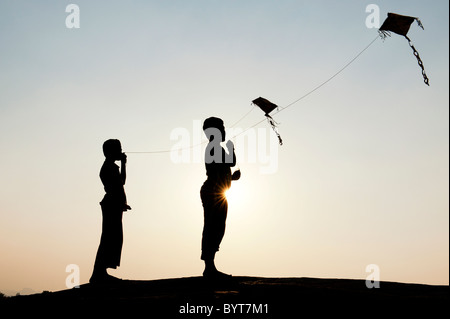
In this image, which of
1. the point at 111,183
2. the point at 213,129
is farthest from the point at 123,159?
the point at 213,129

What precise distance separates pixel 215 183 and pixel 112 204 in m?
2.35

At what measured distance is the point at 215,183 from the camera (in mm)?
8984

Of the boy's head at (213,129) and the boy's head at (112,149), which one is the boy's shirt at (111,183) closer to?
the boy's head at (112,149)

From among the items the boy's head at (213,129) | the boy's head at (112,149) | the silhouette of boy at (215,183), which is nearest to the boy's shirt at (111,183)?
the boy's head at (112,149)

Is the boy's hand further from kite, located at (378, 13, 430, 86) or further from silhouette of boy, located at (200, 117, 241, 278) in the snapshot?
kite, located at (378, 13, 430, 86)

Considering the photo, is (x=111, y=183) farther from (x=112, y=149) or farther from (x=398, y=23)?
(x=398, y=23)

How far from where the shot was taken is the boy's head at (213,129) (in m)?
8.98

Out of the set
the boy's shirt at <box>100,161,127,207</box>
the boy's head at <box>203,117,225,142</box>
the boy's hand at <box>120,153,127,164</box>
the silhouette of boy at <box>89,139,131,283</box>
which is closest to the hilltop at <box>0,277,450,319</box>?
the silhouette of boy at <box>89,139,131,283</box>

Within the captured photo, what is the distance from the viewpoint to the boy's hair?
9891mm
